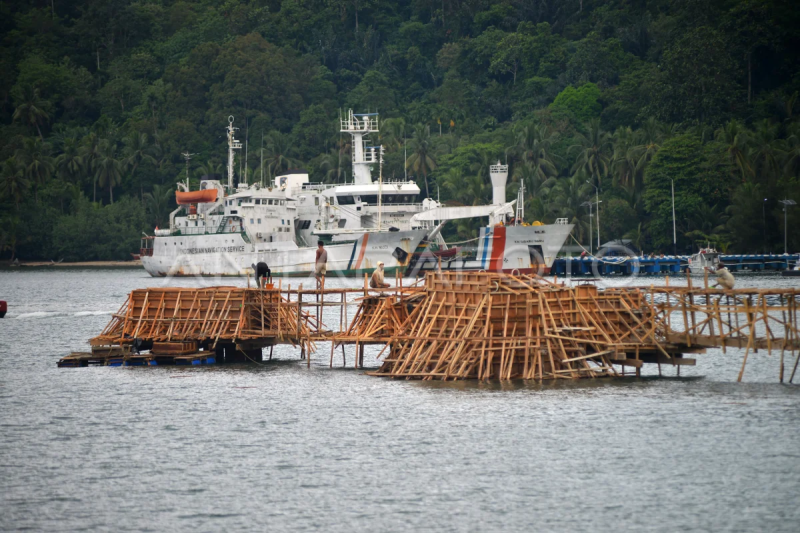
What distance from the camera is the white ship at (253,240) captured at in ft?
304

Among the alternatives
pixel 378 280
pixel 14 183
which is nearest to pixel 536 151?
pixel 14 183

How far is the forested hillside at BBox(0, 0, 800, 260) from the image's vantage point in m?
109

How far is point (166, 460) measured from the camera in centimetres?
2534

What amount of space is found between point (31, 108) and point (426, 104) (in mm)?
55264

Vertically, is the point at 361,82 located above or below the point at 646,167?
above

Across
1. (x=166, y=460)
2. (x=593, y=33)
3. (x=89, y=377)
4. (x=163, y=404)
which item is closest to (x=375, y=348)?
(x=89, y=377)

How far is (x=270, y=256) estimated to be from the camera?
97562mm

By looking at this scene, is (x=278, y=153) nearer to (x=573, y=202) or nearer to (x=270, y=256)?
(x=573, y=202)

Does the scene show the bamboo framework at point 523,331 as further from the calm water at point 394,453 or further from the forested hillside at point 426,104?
the forested hillside at point 426,104

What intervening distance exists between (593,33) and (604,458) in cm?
12796

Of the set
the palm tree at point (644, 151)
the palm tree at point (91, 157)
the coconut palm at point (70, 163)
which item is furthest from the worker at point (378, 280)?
the coconut palm at point (70, 163)

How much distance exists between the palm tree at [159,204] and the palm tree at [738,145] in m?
68.5

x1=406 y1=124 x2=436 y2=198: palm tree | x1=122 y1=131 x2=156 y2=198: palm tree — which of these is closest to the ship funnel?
→ x1=406 y1=124 x2=436 y2=198: palm tree

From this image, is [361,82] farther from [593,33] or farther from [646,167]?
[646,167]
